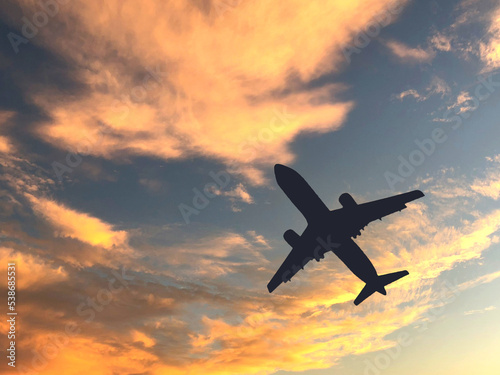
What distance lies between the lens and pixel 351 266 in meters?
58.1

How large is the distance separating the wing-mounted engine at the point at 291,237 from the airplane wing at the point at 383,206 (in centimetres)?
1132

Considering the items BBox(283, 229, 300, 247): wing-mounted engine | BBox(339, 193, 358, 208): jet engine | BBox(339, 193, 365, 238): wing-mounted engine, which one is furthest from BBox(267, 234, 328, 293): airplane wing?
BBox(339, 193, 358, 208): jet engine

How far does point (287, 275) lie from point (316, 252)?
7.25 m

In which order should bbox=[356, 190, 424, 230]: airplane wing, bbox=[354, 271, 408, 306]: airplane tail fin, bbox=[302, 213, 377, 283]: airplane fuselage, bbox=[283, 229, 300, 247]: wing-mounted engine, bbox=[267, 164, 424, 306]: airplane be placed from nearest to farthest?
bbox=[356, 190, 424, 230]: airplane wing
bbox=[267, 164, 424, 306]: airplane
bbox=[302, 213, 377, 283]: airplane fuselage
bbox=[283, 229, 300, 247]: wing-mounted engine
bbox=[354, 271, 408, 306]: airplane tail fin

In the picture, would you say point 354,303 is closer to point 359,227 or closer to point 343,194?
point 359,227

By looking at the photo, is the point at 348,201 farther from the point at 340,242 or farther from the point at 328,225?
the point at 340,242

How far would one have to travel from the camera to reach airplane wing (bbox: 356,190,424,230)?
47656 millimetres

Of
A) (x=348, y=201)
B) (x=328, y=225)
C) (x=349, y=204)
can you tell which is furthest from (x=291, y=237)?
(x=348, y=201)

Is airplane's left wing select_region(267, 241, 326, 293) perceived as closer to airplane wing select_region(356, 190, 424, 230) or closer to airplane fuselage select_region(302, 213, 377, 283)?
airplane fuselage select_region(302, 213, 377, 283)

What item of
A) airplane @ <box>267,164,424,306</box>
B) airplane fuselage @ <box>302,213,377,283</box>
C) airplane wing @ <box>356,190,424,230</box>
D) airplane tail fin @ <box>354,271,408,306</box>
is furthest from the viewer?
airplane tail fin @ <box>354,271,408,306</box>

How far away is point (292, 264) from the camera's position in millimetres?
58562

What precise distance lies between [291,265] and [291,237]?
5.58 metres

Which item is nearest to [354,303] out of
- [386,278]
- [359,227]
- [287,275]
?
[386,278]

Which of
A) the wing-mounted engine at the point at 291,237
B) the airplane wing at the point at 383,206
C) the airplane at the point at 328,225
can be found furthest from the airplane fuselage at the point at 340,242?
the airplane wing at the point at 383,206
